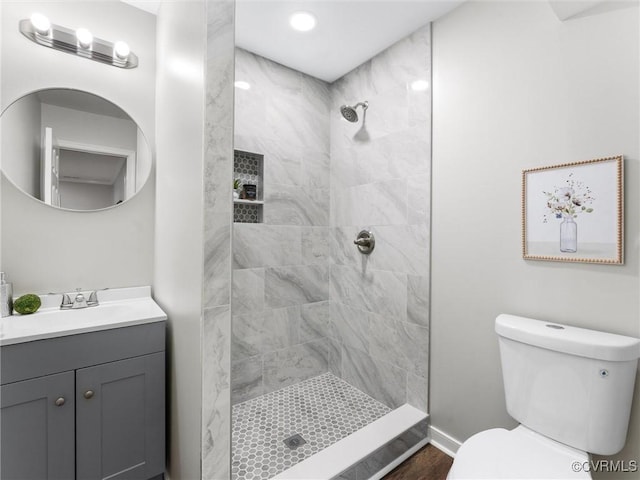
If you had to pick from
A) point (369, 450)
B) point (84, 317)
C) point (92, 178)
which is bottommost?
point (369, 450)

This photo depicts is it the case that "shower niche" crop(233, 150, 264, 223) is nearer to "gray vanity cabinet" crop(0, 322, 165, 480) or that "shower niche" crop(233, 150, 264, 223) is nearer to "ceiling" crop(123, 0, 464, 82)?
"ceiling" crop(123, 0, 464, 82)

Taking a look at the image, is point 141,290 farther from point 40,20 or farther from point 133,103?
point 40,20

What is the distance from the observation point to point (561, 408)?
1215 millimetres

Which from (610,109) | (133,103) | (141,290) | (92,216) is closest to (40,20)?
(133,103)

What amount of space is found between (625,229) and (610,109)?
0.48 m

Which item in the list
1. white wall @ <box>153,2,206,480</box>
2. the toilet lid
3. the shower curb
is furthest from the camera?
the shower curb

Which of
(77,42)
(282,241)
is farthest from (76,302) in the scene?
(77,42)

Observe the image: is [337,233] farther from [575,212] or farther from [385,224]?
[575,212]

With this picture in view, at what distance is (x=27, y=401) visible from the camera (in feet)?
4.02

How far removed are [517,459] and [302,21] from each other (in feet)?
7.93

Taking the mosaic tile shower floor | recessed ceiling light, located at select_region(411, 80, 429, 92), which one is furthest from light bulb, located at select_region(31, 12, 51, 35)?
the mosaic tile shower floor

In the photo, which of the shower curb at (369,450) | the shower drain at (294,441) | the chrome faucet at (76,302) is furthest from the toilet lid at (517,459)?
the chrome faucet at (76,302)

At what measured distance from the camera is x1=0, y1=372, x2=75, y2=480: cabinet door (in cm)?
119

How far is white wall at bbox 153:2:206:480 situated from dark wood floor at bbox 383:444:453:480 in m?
1.10
